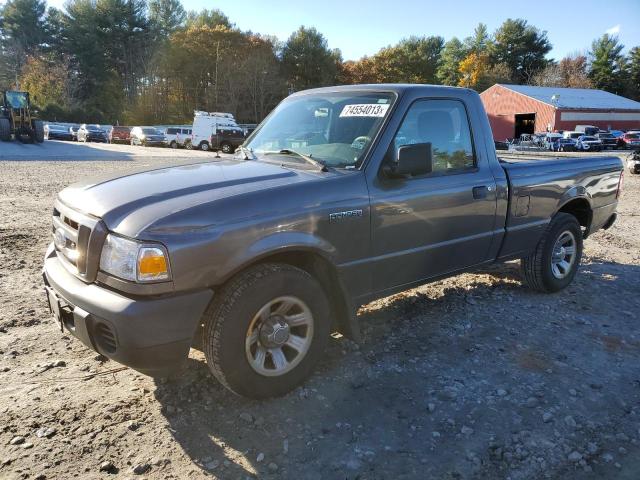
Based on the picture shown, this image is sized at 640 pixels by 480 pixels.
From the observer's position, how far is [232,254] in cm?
280

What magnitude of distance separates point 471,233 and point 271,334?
6.47ft

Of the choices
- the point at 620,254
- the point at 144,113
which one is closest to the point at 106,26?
the point at 144,113

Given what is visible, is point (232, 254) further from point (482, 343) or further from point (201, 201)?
point (482, 343)

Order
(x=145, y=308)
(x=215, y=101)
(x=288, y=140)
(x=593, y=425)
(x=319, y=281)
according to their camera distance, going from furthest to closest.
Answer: (x=215, y=101), (x=288, y=140), (x=319, y=281), (x=593, y=425), (x=145, y=308)

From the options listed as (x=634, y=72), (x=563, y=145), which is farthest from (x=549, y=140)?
(x=634, y=72)

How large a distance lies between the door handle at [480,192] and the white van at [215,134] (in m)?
29.3

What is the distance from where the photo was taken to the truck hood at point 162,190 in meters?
2.73

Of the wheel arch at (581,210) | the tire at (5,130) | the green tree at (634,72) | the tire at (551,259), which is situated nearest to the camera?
the tire at (551,259)

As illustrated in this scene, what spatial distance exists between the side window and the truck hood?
93 centimetres

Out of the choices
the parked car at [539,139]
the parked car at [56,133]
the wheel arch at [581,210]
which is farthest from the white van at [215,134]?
the wheel arch at [581,210]

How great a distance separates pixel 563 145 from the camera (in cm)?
3634

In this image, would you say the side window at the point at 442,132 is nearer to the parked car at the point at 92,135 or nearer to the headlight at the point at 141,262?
the headlight at the point at 141,262

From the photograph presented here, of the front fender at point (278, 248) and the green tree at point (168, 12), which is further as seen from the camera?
the green tree at point (168, 12)

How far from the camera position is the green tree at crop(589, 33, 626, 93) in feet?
236
